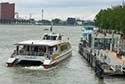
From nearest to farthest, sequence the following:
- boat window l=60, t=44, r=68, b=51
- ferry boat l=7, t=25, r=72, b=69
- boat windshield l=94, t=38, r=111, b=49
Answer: ferry boat l=7, t=25, r=72, b=69, boat windshield l=94, t=38, r=111, b=49, boat window l=60, t=44, r=68, b=51

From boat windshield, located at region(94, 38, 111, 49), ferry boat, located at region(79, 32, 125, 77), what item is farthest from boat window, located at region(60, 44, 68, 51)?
boat windshield, located at region(94, 38, 111, 49)

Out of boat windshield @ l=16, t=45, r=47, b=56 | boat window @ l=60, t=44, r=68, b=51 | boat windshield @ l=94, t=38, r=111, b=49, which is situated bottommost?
boat window @ l=60, t=44, r=68, b=51

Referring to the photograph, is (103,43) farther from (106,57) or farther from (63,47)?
(63,47)

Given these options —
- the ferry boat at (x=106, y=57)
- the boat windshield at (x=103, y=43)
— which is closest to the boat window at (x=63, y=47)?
the ferry boat at (x=106, y=57)

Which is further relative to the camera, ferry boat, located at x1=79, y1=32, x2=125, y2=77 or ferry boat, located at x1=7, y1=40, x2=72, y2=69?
ferry boat, located at x1=7, y1=40, x2=72, y2=69

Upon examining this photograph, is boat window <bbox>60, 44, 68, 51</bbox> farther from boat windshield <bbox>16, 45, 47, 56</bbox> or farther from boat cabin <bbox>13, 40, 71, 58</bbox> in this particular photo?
boat windshield <bbox>16, 45, 47, 56</bbox>

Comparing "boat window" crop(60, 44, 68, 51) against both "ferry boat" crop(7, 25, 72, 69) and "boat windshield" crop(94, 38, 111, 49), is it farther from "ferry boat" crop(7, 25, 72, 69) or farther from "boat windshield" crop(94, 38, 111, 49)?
"boat windshield" crop(94, 38, 111, 49)

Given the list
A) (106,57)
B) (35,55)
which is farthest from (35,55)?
(106,57)

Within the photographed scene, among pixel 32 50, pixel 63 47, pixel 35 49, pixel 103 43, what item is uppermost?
pixel 103 43

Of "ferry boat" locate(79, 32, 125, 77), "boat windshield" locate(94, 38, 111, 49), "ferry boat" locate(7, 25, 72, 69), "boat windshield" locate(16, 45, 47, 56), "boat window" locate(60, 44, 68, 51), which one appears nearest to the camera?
"ferry boat" locate(79, 32, 125, 77)

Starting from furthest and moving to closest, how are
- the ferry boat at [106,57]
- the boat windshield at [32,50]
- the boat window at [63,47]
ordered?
the boat window at [63,47] < the boat windshield at [32,50] < the ferry boat at [106,57]

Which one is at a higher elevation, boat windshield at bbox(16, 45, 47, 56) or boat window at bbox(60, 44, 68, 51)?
boat windshield at bbox(16, 45, 47, 56)

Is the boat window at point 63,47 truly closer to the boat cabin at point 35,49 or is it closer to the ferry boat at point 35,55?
the ferry boat at point 35,55

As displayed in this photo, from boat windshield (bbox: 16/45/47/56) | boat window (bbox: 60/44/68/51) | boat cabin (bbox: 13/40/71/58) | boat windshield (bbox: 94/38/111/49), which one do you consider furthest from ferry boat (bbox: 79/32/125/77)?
boat windshield (bbox: 16/45/47/56)
